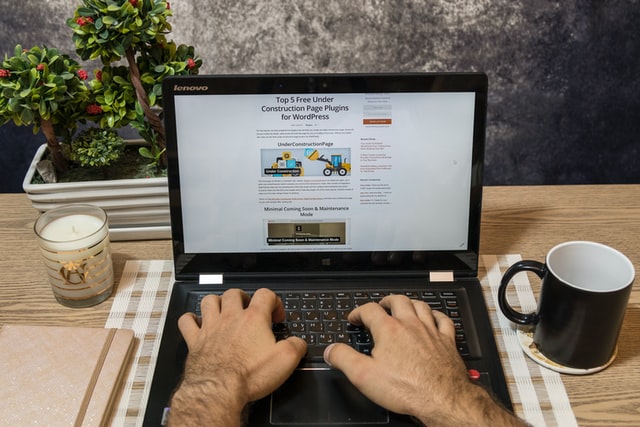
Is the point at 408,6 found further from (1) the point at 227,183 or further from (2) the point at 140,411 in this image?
(2) the point at 140,411

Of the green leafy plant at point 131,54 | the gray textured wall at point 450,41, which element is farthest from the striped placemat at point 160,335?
the gray textured wall at point 450,41

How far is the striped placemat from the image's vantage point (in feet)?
2.87

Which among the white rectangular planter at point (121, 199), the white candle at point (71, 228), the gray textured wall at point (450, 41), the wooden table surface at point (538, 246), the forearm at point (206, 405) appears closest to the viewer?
the forearm at point (206, 405)

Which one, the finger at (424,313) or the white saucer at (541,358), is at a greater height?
the finger at (424,313)

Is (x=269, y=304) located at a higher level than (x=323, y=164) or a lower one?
lower

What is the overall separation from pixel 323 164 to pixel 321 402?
13.5 inches

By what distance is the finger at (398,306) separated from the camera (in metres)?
0.94

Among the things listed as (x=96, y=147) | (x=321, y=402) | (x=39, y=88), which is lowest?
(x=321, y=402)

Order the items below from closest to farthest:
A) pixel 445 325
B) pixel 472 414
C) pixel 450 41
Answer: pixel 472 414, pixel 445 325, pixel 450 41

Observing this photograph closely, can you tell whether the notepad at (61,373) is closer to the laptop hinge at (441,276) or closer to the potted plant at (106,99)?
the potted plant at (106,99)

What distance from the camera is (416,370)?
0.84 metres

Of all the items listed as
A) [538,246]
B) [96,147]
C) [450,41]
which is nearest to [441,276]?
[538,246]

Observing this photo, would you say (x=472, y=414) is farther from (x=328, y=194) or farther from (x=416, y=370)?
(x=328, y=194)

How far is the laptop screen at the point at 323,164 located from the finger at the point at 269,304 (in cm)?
10
